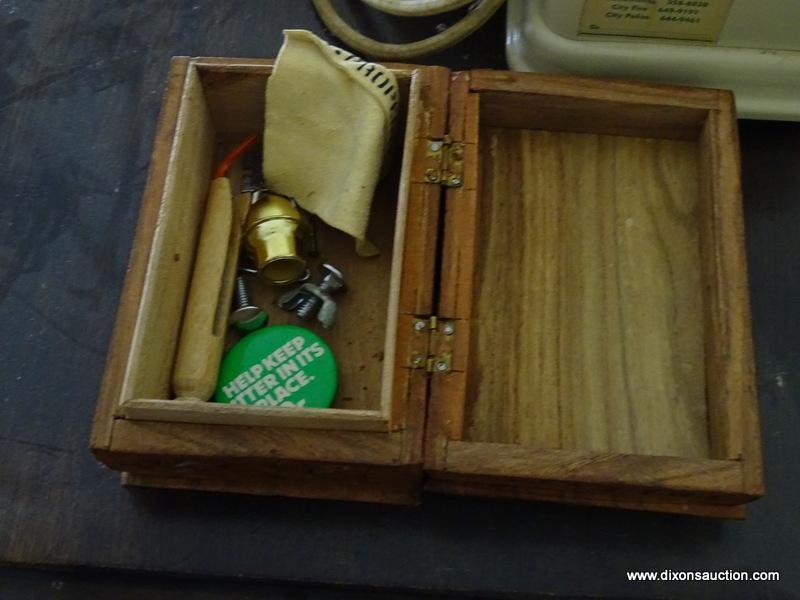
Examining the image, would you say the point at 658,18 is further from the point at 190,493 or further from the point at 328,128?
the point at 190,493

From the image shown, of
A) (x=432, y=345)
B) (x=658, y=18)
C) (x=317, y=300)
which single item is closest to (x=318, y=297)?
(x=317, y=300)

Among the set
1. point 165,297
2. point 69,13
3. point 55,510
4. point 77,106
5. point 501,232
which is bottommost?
point 55,510

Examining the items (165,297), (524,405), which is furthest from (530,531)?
(165,297)

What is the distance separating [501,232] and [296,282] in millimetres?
168

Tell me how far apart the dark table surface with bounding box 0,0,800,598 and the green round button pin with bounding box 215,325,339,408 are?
80 millimetres

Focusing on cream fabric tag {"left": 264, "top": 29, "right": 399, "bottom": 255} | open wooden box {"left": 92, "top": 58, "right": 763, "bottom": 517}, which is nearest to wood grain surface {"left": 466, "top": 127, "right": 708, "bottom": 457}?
open wooden box {"left": 92, "top": 58, "right": 763, "bottom": 517}

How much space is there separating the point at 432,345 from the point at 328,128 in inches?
8.0

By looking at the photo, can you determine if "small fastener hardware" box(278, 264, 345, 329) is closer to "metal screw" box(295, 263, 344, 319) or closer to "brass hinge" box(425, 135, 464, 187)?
"metal screw" box(295, 263, 344, 319)

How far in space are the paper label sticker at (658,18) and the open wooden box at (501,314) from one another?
0.15 feet

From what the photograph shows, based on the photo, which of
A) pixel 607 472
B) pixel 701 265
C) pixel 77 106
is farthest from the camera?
pixel 77 106

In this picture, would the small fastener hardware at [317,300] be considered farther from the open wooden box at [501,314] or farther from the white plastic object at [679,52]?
the white plastic object at [679,52]

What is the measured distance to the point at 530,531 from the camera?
59 centimetres

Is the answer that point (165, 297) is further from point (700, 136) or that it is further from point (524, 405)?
point (700, 136)

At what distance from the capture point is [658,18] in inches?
24.2
